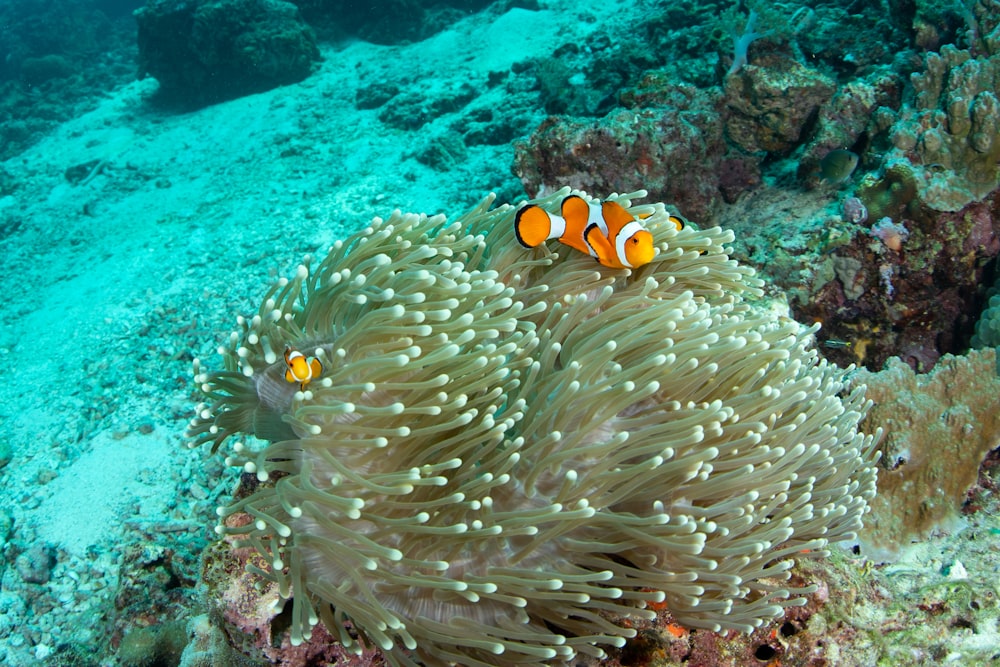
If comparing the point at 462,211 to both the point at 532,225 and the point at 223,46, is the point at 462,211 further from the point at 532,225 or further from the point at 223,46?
the point at 223,46

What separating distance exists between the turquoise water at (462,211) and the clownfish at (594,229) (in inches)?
54.3

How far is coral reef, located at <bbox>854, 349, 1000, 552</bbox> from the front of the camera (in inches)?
102

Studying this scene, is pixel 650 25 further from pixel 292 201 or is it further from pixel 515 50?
pixel 292 201

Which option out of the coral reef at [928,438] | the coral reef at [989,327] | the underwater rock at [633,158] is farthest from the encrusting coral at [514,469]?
the underwater rock at [633,158]

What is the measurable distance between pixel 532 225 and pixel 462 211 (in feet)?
15.6

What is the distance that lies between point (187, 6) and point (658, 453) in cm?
1682

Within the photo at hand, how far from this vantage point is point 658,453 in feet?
6.02

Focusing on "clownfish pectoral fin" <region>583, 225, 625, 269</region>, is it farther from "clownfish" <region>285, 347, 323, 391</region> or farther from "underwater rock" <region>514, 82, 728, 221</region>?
"underwater rock" <region>514, 82, 728, 221</region>

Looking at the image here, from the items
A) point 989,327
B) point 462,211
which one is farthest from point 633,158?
point 462,211

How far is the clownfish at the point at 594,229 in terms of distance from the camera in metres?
2.20

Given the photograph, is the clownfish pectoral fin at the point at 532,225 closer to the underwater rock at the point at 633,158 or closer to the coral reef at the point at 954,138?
the underwater rock at the point at 633,158

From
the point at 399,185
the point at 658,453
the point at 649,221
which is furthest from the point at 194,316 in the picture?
the point at 658,453

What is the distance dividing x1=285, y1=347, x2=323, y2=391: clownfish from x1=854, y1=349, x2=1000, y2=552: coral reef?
2.32 metres

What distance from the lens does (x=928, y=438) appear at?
278 cm
